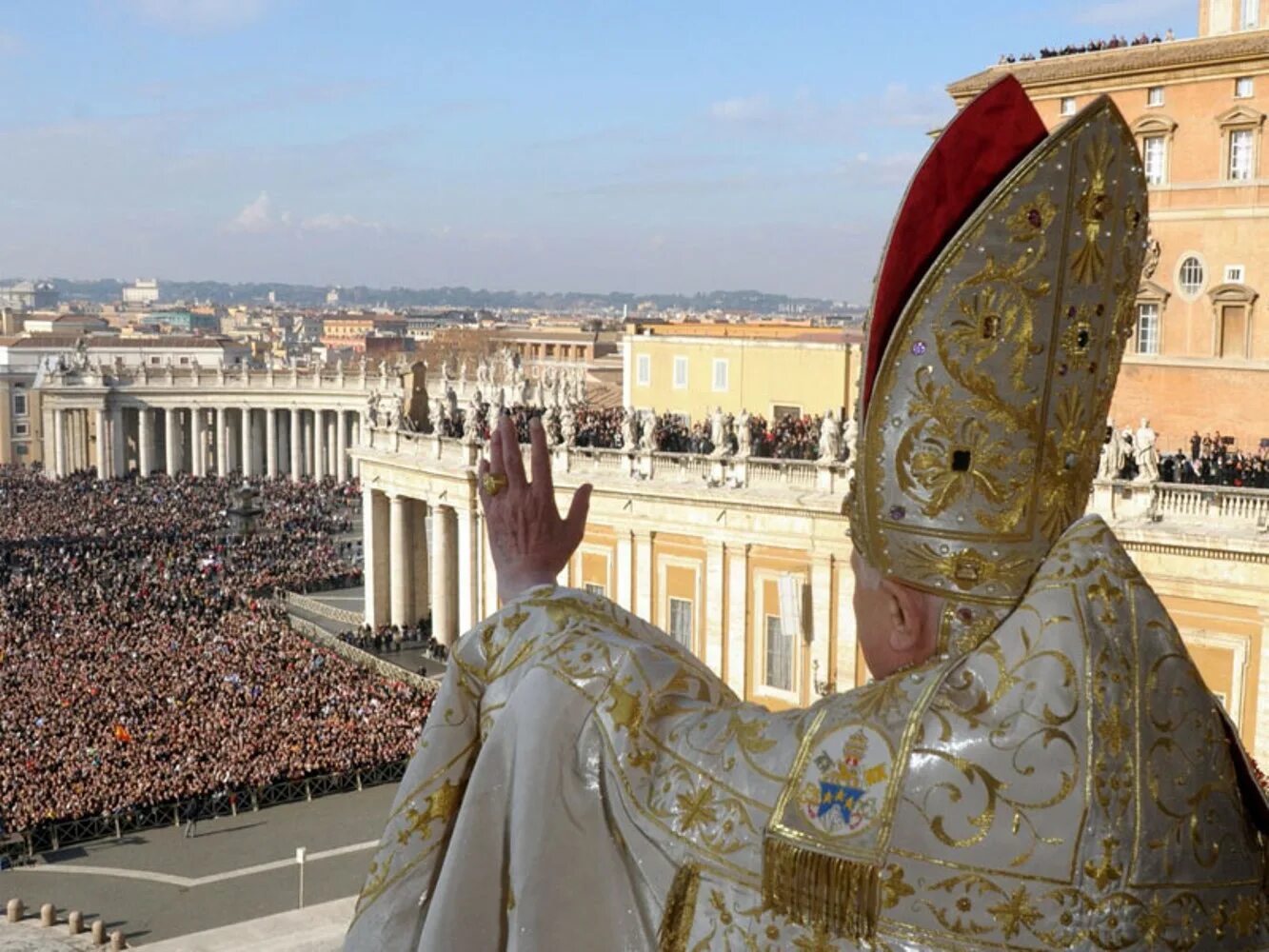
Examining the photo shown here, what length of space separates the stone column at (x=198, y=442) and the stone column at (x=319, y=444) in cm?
583

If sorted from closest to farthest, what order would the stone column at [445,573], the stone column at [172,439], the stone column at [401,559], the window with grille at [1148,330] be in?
the window with grille at [1148,330], the stone column at [445,573], the stone column at [401,559], the stone column at [172,439]

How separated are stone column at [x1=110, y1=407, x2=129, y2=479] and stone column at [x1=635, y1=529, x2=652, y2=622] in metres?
54.4

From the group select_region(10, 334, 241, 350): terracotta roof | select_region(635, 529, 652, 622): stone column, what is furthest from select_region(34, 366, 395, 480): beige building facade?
select_region(635, 529, 652, 622): stone column

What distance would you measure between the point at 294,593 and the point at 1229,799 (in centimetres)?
4398

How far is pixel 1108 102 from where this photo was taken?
3098 mm

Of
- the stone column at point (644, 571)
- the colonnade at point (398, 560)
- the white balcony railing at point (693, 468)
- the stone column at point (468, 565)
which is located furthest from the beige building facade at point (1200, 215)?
the colonnade at point (398, 560)

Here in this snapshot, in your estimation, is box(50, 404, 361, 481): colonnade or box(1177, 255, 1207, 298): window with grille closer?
box(1177, 255, 1207, 298): window with grille

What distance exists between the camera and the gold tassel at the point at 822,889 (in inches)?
115

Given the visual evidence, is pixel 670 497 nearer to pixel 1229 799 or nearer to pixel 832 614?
pixel 832 614

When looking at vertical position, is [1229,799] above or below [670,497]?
above

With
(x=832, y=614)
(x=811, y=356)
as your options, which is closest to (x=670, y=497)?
(x=832, y=614)

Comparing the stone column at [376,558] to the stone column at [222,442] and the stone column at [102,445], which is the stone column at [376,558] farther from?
the stone column at [222,442]

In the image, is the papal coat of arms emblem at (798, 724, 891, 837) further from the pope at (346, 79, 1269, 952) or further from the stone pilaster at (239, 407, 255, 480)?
the stone pilaster at (239, 407, 255, 480)

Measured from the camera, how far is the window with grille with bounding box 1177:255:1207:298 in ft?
95.6
